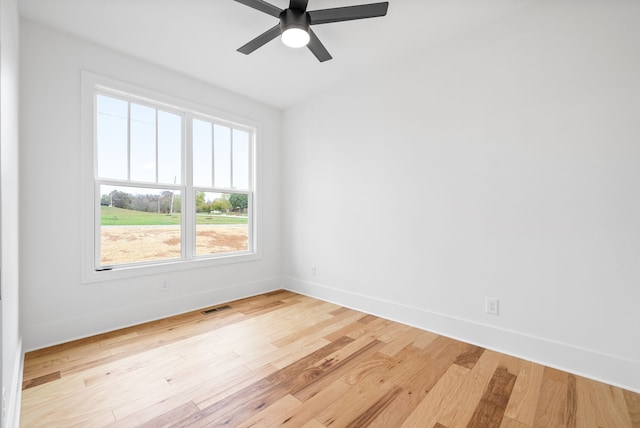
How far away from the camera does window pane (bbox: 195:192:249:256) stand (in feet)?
11.2

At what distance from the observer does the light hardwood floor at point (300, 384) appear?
5.14 ft

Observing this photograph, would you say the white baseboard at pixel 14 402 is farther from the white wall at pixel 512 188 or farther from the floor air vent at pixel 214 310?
the white wall at pixel 512 188

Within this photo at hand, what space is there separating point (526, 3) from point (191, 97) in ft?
10.6

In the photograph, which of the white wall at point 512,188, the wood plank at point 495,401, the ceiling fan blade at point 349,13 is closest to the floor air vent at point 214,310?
the white wall at point 512,188

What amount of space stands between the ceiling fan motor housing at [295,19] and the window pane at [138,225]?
2.13 m

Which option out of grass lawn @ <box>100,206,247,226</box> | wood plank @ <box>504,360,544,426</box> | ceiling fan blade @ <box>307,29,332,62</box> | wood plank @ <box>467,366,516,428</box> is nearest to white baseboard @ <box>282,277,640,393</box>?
wood plank @ <box>504,360,544,426</box>

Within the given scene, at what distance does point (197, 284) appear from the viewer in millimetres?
3285

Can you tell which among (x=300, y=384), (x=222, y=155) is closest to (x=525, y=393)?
(x=300, y=384)

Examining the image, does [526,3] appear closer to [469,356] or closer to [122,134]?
[469,356]

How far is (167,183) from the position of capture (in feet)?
10.2

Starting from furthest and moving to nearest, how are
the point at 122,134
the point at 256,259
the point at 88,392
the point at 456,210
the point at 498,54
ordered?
the point at 256,259, the point at 122,134, the point at 456,210, the point at 498,54, the point at 88,392

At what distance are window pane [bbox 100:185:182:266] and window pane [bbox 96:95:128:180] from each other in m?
0.17

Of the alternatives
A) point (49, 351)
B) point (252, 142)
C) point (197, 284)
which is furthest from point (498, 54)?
point (49, 351)

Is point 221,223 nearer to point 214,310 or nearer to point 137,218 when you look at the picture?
point 137,218
